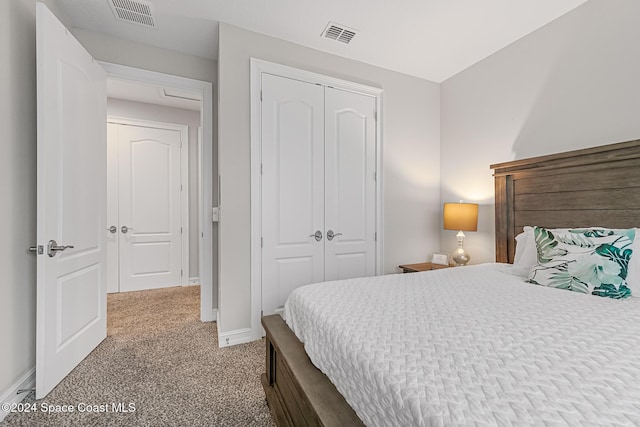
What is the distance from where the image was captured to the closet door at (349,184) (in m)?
2.79

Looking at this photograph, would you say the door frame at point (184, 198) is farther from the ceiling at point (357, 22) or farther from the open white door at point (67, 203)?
the open white door at point (67, 203)

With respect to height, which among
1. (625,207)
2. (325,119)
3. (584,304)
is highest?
(325,119)

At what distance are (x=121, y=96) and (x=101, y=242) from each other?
243 cm

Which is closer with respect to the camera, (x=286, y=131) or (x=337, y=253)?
(x=286, y=131)

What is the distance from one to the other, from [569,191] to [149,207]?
15.4 feet

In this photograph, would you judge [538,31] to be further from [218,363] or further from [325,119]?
[218,363]

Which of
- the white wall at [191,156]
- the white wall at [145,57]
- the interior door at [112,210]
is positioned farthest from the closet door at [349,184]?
the interior door at [112,210]

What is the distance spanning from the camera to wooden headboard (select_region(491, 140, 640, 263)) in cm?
181

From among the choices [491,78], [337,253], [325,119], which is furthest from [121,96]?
[491,78]

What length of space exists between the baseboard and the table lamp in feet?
11.0

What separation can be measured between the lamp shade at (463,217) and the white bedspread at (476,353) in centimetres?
123

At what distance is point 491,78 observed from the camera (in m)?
2.79

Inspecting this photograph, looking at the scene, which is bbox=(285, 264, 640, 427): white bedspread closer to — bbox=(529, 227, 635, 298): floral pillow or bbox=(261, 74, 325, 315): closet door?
bbox=(529, 227, 635, 298): floral pillow

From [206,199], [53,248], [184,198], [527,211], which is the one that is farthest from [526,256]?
[184,198]
